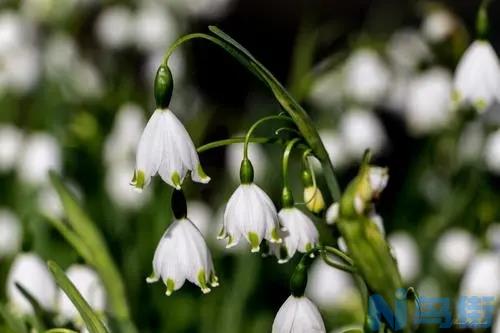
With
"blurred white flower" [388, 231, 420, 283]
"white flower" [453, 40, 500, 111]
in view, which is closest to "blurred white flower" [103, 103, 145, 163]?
"blurred white flower" [388, 231, 420, 283]

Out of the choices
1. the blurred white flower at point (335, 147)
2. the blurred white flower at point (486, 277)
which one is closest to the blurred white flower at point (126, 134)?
the blurred white flower at point (335, 147)

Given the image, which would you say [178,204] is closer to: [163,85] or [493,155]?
[163,85]

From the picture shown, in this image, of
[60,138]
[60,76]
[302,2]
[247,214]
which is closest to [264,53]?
[302,2]

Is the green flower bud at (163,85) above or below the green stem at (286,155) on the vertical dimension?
above

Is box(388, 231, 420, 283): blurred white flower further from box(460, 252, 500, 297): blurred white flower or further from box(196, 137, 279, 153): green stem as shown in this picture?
box(196, 137, 279, 153): green stem

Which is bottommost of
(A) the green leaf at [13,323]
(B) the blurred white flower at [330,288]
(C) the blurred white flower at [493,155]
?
Result: (B) the blurred white flower at [330,288]

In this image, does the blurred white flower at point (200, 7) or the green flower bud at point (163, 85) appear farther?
the blurred white flower at point (200, 7)

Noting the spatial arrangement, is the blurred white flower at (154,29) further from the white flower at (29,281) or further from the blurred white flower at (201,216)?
the white flower at (29,281)

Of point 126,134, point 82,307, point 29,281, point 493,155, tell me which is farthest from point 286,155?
point 126,134

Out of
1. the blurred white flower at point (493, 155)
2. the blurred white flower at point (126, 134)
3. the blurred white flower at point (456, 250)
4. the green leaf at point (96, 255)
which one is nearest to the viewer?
the green leaf at point (96, 255)
